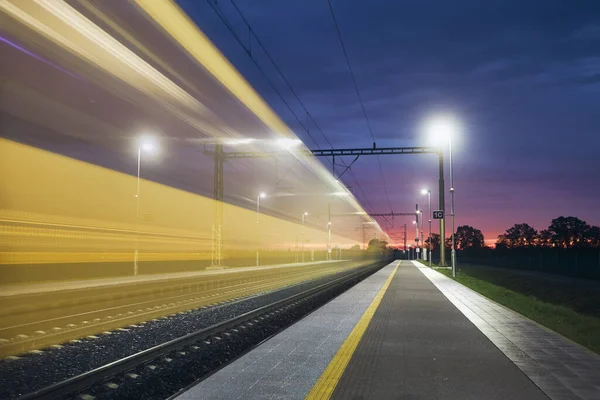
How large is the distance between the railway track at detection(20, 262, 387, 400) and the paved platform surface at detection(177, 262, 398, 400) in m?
0.67

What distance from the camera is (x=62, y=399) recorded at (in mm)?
6570

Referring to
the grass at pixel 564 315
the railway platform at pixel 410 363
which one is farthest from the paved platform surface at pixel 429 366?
the grass at pixel 564 315

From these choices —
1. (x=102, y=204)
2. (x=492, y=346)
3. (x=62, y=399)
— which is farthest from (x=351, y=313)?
(x=102, y=204)

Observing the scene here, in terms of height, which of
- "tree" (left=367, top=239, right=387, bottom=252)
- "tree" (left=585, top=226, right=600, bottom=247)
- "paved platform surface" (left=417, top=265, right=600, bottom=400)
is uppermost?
"tree" (left=585, top=226, right=600, bottom=247)

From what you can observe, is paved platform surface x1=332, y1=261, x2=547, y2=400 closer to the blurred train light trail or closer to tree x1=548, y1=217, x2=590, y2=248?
the blurred train light trail

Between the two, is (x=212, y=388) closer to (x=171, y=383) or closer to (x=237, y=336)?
(x=171, y=383)

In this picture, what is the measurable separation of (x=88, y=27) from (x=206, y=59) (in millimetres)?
4719

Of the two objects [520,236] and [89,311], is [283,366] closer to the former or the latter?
[89,311]

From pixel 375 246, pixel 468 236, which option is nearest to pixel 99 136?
pixel 375 246

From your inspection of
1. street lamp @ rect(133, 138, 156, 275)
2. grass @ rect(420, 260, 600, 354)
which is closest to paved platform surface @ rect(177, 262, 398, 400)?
grass @ rect(420, 260, 600, 354)

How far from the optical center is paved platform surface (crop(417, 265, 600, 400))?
6.44m

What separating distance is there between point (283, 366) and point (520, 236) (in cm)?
18067

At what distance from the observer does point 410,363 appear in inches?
309

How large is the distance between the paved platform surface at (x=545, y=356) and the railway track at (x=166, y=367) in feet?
14.5
